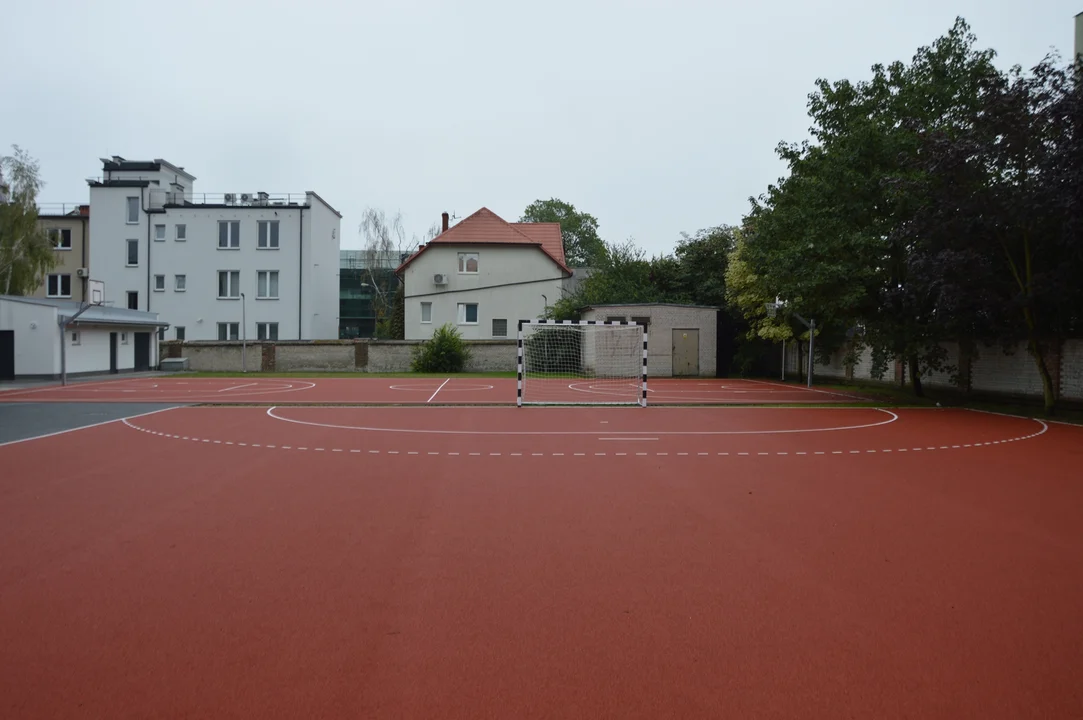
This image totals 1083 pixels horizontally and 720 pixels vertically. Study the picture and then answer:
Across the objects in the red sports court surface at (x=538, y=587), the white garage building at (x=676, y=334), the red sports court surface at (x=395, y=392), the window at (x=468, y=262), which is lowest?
the red sports court surface at (x=538, y=587)

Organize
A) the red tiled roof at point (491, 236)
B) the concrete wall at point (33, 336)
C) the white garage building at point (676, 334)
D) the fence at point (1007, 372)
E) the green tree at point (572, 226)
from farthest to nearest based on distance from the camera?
1. the green tree at point (572, 226)
2. the red tiled roof at point (491, 236)
3. the white garage building at point (676, 334)
4. the concrete wall at point (33, 336)
5. the fence at point (1007, 372)

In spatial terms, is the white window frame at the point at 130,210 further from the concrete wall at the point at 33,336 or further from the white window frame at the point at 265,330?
the concrete wall at the point at 33,336

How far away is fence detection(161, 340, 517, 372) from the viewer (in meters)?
35.7

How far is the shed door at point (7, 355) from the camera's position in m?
27.9

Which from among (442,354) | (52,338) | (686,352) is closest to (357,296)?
(442,354)

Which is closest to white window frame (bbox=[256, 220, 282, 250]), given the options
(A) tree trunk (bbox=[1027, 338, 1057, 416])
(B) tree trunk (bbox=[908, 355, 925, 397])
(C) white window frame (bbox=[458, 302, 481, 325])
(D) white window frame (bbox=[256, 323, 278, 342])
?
(D) white window frame (bbox=[256, 323, 278, 342])

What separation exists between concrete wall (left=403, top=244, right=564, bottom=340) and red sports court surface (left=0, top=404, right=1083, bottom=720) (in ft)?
96.4

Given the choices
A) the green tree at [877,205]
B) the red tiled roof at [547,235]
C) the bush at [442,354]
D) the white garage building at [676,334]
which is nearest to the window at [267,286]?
the bush at [442,354]

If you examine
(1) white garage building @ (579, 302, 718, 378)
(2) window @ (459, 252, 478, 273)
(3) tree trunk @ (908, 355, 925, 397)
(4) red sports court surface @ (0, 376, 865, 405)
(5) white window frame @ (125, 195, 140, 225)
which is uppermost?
(5) white window frame @ (125, 195, 140, 225)

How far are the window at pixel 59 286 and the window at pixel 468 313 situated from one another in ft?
77.3

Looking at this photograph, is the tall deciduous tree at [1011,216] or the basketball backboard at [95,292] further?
the basketball backboard at [95,292]

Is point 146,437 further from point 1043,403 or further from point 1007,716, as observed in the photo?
point 1043,403

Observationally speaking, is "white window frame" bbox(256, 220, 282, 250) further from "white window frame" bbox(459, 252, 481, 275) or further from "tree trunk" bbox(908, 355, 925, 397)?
"tree trunk" bbox(908, 355, 925, 397)

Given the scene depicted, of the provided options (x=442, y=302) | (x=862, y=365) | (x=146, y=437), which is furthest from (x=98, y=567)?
(x=442, y=302)
